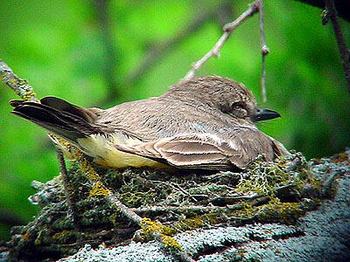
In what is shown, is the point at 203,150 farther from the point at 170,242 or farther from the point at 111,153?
the point at 170,242

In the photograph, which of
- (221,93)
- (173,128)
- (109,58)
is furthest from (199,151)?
(109,58)

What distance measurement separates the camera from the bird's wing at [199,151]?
5301mm

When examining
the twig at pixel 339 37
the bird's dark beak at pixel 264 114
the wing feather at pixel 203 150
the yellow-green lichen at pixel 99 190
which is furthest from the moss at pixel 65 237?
the bird's dark beak at pixel 264 114

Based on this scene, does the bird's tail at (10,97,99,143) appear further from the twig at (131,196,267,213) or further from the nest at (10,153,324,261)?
the twig at (131,196,267,213)

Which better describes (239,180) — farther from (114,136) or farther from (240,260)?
(240,260)

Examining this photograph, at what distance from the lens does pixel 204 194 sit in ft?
17.0

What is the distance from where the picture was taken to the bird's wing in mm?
5301

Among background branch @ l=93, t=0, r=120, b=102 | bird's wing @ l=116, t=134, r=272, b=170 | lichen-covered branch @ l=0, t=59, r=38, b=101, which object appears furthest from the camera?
background branch @ l=93, t=0, r=120, b=102

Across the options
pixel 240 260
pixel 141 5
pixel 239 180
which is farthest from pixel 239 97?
pixel 240 260

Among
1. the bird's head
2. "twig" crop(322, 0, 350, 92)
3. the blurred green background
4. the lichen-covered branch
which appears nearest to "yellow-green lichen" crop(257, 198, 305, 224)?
"twig" crop(322, 0, 350, 92)

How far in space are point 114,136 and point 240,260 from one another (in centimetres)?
141

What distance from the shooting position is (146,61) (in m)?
7.79

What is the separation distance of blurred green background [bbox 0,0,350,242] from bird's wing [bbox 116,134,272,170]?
3.70 feet

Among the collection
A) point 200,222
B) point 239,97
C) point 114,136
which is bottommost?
point 200,222
